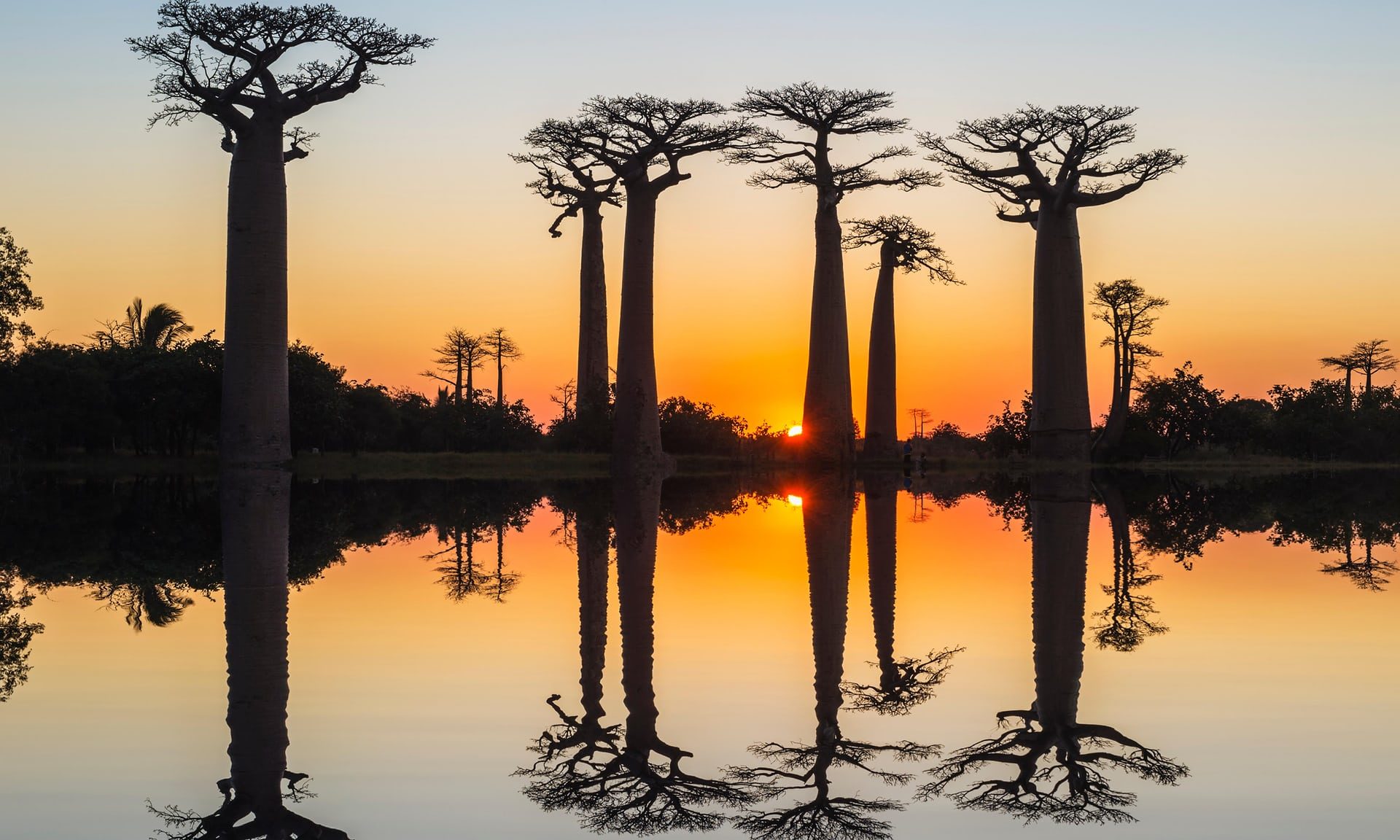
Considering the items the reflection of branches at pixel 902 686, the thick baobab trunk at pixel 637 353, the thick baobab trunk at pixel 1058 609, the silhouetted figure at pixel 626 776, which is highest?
the thick baobab trunk at pixel 637 353

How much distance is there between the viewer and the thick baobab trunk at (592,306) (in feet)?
112

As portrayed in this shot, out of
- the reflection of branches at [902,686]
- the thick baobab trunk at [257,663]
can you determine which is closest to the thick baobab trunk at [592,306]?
the thick baobab trunk at [257,663]

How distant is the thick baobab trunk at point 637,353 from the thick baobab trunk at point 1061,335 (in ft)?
26.8

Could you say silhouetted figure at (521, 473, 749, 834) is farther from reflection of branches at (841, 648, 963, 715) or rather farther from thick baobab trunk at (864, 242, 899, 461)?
thick baobab trunk at (864, 242, 899, 461)

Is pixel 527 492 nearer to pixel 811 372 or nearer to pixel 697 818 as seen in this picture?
pixel 811 372

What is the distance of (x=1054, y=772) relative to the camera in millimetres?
3057

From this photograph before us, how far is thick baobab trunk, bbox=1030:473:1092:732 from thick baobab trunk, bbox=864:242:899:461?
2061 centimetres

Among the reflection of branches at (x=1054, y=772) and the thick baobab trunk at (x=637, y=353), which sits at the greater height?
the thick baobab trunk at (x=637, y=353)

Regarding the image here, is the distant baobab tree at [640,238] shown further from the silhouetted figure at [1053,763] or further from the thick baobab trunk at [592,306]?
the silhouetted figure at [1053,763]

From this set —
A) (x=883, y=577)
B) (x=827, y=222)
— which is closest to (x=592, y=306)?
(x=827, y=222)

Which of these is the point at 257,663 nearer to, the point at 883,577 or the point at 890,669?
the point at 890,669

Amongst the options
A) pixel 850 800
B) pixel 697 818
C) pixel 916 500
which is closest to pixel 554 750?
pixel 697 818

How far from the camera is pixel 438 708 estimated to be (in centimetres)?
360

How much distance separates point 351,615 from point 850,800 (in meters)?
3.13
